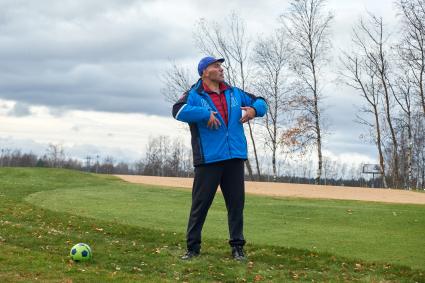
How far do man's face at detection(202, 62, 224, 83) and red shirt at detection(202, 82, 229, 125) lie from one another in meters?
0.12

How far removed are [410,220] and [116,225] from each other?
5554 mm

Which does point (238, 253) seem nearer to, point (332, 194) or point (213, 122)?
point (213, 122)

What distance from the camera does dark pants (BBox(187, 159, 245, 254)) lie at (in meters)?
6.61

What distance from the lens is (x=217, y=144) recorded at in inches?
256

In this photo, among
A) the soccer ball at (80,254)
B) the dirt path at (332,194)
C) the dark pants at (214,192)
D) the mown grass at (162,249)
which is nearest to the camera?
the mown grass at (162,249)

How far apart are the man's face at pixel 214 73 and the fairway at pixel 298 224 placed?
2.48m

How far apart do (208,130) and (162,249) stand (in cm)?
178

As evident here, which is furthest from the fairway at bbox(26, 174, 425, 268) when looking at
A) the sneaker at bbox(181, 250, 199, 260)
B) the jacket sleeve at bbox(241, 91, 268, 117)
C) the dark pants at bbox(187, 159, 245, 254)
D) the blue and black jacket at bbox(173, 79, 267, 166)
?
the jacket sleeve at bbox(241, 91, 268, 117)

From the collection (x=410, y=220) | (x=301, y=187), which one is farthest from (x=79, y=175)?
(x=410, y=220)

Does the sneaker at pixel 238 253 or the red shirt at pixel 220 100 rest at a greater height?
the red shirt at pixel 220 100

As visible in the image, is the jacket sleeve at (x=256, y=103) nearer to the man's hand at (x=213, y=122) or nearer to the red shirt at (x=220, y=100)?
the red shirt at (x=220, y=100)

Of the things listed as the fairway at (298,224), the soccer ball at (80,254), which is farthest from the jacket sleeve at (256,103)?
the soccer ball at (80,254)

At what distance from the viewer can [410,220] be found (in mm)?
10797

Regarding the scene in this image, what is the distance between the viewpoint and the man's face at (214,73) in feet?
21.9
